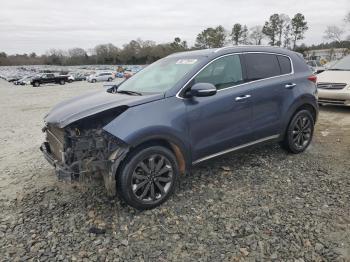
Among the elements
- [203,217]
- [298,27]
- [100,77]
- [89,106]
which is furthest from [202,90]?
[298,27]

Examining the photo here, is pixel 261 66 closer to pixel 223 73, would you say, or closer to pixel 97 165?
pixel 223 73

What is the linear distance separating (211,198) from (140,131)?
4.19 feet

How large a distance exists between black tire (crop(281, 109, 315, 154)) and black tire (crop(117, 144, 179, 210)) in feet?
7.31

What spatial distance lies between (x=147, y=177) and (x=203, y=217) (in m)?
0.76

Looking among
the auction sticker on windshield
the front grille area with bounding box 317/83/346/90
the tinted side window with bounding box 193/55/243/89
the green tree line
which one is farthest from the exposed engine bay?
the green tree line

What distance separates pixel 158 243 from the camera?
297 cm

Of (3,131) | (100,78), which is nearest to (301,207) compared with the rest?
(3,131)

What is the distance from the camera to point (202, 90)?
354cm

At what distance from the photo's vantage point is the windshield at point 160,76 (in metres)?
3.85

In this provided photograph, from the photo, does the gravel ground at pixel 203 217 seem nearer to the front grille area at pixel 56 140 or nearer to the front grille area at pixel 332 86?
the front grille area at pixel 56 140

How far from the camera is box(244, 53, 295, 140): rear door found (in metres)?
4.30

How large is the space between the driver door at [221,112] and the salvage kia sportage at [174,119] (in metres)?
0.01

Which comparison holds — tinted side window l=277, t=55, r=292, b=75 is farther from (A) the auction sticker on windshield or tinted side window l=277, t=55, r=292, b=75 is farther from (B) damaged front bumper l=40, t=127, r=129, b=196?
(B) damaged front bumper l=40, t=127, r=129, b=196

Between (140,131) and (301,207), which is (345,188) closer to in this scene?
(301,207)
